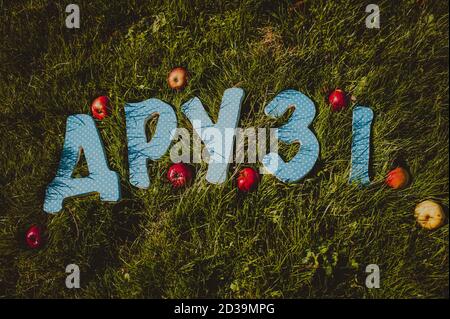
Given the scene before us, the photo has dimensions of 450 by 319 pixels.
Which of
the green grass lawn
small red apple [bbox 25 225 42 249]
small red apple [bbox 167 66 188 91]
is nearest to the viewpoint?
the green grass lawn

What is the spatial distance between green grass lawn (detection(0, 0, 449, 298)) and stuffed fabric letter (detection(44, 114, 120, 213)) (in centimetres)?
5

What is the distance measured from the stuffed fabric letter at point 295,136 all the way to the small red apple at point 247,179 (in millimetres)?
106

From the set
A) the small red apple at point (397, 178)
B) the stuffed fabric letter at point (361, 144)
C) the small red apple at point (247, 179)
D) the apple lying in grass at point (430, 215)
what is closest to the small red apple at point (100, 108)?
Result: the small red apple at point (247, 179)

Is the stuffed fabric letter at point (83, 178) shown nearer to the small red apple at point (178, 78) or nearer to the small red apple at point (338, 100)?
the small red apple at point (178, 78)

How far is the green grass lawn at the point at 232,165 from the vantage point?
7.99 feet

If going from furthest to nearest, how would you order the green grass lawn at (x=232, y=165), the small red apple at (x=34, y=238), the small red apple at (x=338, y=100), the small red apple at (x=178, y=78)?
the small red apple at (x=178, y=78)
the small red apple at (x=338, y=100)
the small red apple at (x=34, y=238)
the green grass lawn at (x=232, y=165)

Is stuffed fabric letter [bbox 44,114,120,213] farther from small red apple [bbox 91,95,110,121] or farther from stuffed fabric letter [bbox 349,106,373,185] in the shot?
stuffed fabric letter [bbox 349,106,373,185]

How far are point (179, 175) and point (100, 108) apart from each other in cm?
70

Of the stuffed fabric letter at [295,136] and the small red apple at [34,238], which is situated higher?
the stuffed fabric letter at [295,136]

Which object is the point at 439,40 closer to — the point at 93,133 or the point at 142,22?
the point at 142,22

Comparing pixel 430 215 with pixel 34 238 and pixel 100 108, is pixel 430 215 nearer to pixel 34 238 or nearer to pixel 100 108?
pixel 100 108

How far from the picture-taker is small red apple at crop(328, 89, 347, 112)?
266 cm

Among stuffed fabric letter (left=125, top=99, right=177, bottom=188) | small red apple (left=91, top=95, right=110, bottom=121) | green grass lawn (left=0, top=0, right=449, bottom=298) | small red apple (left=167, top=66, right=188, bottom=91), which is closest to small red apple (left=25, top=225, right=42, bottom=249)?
green grass lawn (left=0, top=0, right=449, bottom=298)

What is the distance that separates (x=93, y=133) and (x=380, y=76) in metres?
1.82
